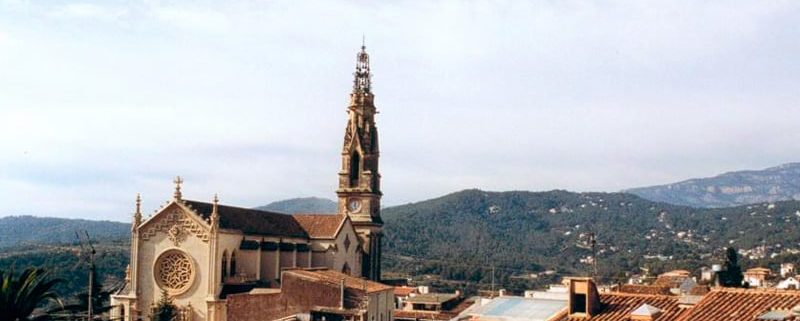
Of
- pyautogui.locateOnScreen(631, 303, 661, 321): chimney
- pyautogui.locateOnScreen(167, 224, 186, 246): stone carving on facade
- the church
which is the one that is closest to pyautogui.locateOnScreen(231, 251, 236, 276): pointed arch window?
the church

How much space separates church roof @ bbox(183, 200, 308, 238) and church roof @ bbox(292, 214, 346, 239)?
1.85 ft

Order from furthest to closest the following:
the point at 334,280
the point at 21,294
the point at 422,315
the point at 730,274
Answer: the point at 422,315 → the point at 730,274 → the point at 334,280 → the point at 21,294

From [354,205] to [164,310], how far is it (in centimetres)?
2248

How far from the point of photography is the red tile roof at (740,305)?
26.2 meters

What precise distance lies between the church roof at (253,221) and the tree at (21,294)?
1326 inches

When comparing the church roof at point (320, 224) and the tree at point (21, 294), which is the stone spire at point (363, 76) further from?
the tree at point (21, 294)

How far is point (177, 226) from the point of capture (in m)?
56.9

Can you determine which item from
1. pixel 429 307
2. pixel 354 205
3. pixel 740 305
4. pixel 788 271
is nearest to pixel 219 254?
pixel 354 205

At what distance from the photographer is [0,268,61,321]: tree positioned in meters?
22.5

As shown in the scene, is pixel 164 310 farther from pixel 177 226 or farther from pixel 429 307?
pixel 429 307

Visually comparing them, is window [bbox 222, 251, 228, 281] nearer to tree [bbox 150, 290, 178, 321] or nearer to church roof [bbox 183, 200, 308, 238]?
church roof [bbox 183, 200, 308, 238]

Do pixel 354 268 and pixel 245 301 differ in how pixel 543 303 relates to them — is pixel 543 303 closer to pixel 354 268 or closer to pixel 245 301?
pixel 245 301

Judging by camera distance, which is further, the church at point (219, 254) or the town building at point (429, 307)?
the town building at point (429, 307)

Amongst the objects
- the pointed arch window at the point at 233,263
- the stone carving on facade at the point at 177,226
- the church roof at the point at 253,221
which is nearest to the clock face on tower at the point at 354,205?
the church roof at the point at 253,221
